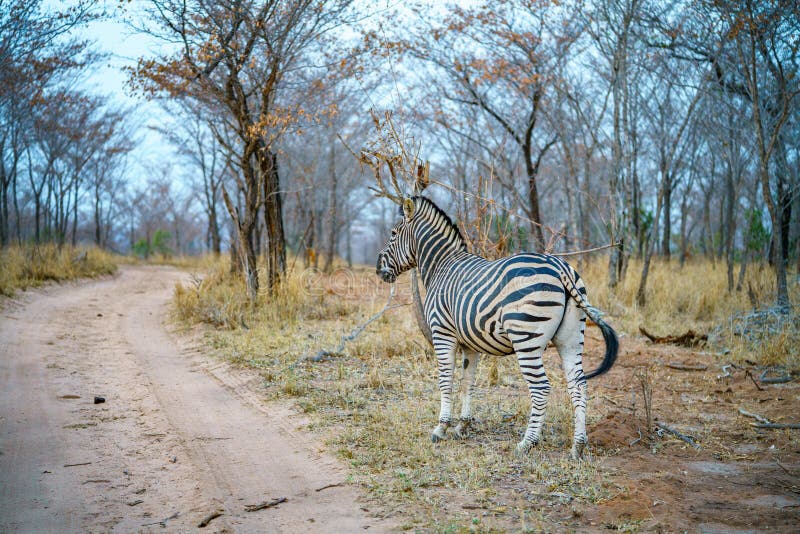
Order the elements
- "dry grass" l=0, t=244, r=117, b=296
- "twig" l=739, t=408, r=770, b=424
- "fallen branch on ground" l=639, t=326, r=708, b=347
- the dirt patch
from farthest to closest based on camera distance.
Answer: "dry grass" l=0, t=244, r=117, b=296 < "fallen branch on ground" l=639, t=326, r=708, b=347 < "twig" l=739, t=408, r=770, b=424 < the dirt patch

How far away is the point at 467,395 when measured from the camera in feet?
17.5

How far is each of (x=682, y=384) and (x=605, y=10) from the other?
7.58m

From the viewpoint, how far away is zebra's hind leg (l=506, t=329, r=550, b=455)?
455 cm

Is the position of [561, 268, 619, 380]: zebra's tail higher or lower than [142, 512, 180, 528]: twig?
higher

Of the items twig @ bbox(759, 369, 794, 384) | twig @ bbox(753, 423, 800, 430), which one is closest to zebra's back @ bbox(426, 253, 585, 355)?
twig @ bbox(753, 423, 800, 430)

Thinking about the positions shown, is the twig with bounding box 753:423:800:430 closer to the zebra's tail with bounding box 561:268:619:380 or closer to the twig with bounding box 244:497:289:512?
the zebra's tail with bounding box 561:268:619:380

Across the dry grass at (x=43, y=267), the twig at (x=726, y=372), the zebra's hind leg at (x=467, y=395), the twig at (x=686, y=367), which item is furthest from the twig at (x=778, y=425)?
the dry grass at (x=43, y=267)

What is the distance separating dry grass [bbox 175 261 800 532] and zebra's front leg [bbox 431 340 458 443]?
189 mm

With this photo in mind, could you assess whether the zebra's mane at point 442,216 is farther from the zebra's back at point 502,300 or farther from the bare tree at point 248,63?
the bare tree at point 248,63

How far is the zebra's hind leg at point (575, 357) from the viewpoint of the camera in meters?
Answer: 4.67

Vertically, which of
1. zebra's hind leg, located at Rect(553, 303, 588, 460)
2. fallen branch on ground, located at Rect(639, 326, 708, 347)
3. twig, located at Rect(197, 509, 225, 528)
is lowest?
twig, located at Rect(197, 509, 225, 528)

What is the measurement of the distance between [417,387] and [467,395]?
151 centimetres

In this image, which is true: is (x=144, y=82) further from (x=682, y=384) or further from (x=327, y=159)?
(x=327, y=159)

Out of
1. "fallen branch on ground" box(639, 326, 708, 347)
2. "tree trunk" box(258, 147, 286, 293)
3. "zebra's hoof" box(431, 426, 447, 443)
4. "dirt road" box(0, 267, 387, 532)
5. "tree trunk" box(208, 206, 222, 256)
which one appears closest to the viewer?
"dirt road" box(0, 267, 387, 532)
